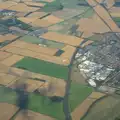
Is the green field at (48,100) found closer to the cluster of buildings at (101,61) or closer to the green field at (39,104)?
the green field at (39,104)

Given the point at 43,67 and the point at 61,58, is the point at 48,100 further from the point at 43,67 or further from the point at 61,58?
the point at 61,58

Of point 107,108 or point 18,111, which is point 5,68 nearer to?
point 18,111

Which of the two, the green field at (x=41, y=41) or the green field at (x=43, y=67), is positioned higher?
the green field at (x=41, y=41)

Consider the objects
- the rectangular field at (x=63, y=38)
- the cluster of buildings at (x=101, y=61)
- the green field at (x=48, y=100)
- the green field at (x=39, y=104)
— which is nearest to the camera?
the green field at (x=39, y=104)

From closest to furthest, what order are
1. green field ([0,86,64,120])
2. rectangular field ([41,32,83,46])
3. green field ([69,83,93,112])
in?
green field ([0,86,64,120])
green field ([69,83,93,112])
rectangular field ([41,32,83,46])

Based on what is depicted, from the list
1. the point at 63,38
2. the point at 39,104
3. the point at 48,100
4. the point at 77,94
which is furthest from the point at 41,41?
the point at 39,104

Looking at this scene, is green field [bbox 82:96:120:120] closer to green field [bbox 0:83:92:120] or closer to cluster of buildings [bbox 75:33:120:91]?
green field [bbox 0:83:92:120]

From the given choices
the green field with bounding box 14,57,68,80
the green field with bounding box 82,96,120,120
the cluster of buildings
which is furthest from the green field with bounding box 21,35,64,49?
the green field with bounding box 82,96,120,120

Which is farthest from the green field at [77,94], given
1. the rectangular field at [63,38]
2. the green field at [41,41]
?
the rectangular field at [63,38]
